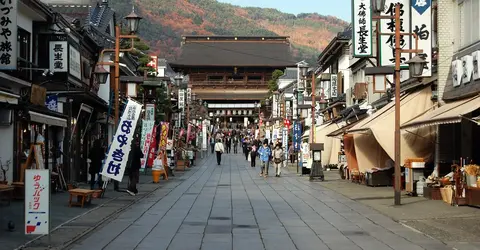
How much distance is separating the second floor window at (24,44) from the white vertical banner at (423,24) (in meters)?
12.5

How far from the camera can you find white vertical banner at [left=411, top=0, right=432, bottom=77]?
78.9 feet

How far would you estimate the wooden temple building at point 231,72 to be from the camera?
334ft

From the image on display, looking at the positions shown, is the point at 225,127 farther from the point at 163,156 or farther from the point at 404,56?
the point at 404,56

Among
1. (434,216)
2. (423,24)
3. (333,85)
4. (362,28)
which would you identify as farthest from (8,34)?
(333,85)

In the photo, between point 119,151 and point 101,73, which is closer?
point 119,151

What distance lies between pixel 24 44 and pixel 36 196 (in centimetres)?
1197

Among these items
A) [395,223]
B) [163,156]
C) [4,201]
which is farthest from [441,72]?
[163,156]

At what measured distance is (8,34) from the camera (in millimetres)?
16500

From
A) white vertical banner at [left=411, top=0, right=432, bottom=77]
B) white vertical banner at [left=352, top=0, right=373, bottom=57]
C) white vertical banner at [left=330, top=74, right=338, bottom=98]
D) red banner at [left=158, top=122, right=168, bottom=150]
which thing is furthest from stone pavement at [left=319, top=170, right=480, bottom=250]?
white vertical banner at [left=330, top=74, right=338, bottom=98]

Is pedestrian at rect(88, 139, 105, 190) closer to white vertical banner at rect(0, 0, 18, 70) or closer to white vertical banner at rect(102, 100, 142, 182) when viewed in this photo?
white vertical banner at rect(102, 100, 142, 182)

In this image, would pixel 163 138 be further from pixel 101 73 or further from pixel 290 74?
pixel 290 74

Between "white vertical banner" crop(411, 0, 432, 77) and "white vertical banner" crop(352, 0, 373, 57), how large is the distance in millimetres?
3974

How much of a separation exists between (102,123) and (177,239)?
25342mm

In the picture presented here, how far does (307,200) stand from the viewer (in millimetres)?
22750
